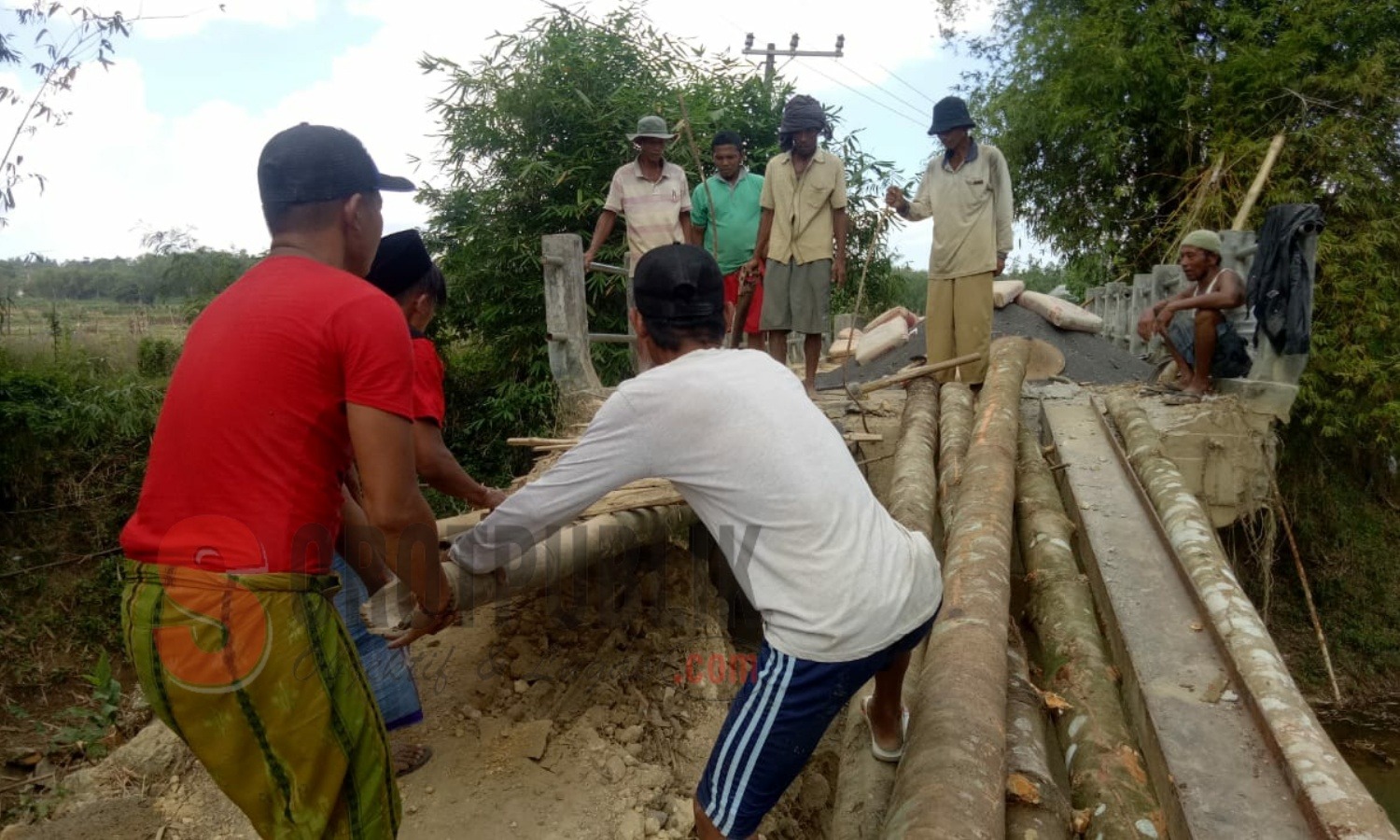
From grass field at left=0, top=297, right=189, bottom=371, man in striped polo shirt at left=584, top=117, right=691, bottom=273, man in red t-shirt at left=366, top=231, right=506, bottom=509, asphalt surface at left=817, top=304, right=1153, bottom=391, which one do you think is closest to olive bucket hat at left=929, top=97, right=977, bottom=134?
man in striped polo shirt at left=584, top=117, right=691, bottom=273

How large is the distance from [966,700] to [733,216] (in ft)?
13.3

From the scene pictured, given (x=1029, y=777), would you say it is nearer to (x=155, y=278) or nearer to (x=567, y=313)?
(x=567, y=313)

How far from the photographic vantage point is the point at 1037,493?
4.65 m

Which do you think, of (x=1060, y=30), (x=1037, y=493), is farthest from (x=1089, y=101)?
(x=1037, y=493)

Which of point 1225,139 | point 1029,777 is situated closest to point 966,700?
point 1029,777

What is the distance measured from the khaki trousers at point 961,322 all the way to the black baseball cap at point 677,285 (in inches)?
159

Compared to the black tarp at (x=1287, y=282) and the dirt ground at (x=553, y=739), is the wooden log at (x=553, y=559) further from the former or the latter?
the black tarp at (x=1287, y=282)

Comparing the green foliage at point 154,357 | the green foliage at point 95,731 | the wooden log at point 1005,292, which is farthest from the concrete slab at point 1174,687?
the green foliage at point 154,357

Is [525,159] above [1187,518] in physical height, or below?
above

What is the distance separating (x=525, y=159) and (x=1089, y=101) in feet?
24.4

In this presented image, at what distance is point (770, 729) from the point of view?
188 centimetres

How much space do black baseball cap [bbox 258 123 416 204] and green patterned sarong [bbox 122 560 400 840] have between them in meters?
0.68

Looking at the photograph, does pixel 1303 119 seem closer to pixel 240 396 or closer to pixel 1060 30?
pixel 1060 30

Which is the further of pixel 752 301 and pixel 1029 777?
pixel 752 301
